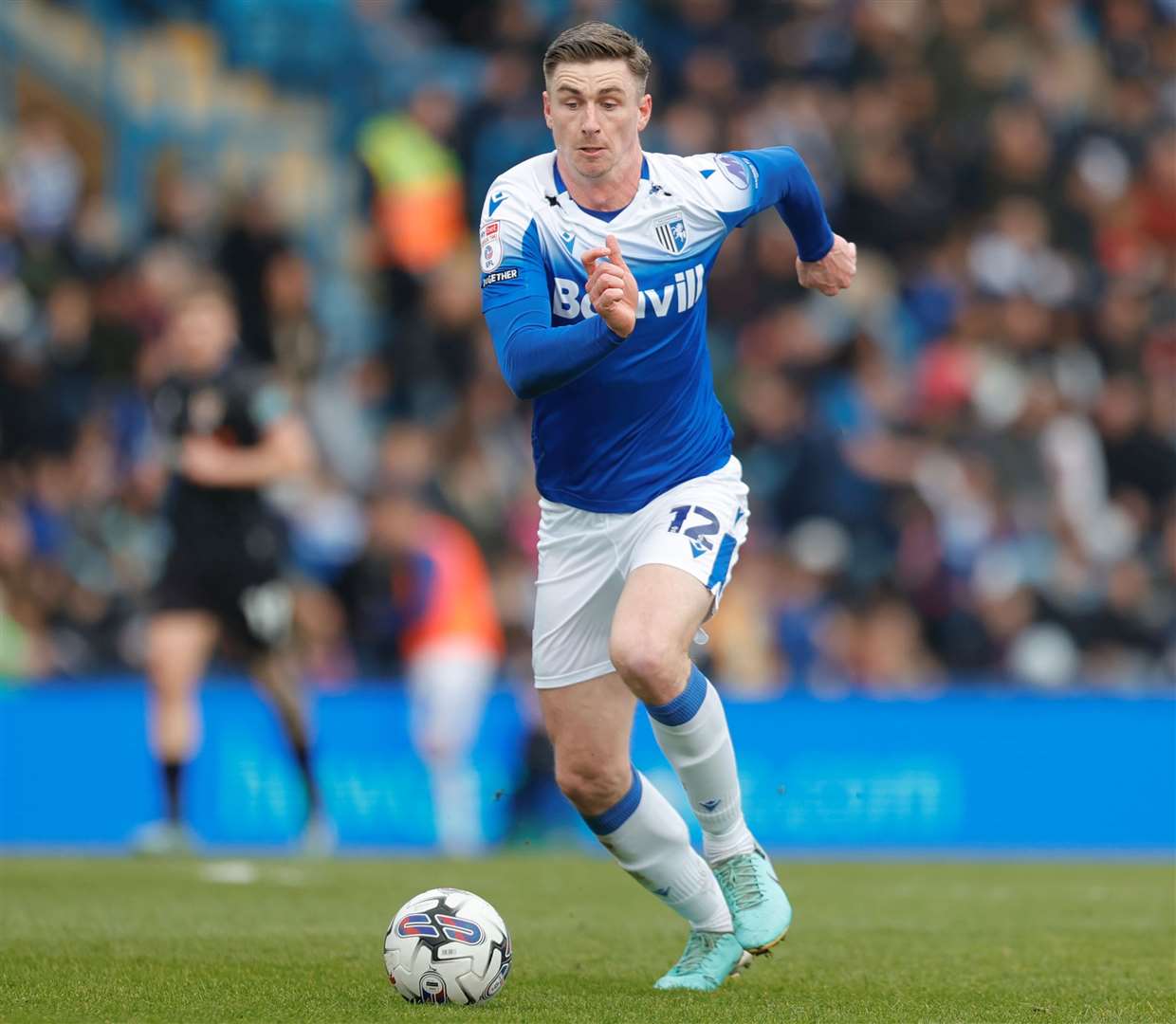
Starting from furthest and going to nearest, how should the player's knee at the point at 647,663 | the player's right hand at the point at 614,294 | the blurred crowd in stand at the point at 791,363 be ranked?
the blurred crowd in stand at the point at 791,363 → the player's knee at the point at 647,663 → the player's right hand at the point at 614,294

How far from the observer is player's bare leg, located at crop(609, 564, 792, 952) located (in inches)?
239

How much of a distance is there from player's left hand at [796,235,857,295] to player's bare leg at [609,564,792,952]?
1.24 m

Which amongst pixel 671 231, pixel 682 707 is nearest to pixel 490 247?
pixel 671 231

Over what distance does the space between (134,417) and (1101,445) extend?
23.8 feet

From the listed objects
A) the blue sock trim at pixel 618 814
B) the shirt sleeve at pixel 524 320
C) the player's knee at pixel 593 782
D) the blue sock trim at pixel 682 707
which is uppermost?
the shirt sleeve at pixel 524 320

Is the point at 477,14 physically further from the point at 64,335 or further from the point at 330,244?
the point at 64,335

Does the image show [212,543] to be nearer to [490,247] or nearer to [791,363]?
[490,247]

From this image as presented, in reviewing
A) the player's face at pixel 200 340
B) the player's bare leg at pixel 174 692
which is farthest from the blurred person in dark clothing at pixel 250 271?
the player's bare leg at pixel 174 692

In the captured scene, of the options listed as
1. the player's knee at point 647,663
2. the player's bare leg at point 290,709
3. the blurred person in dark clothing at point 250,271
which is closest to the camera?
the player's knee at point 647,663

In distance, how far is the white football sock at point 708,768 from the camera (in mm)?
6285

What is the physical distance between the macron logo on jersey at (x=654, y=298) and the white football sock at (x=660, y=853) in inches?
56.6

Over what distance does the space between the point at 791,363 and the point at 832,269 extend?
938 centimetres

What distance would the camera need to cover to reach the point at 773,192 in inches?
268

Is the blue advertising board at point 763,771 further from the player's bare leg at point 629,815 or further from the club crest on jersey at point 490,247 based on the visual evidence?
the club crest on jersey at point 490,247
